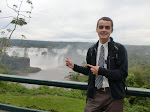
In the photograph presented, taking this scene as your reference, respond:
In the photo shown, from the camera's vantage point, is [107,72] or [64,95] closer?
[107,72]

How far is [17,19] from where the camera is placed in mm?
7652

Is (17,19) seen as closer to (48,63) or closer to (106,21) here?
(106,21)

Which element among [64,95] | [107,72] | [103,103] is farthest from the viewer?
[64,95]

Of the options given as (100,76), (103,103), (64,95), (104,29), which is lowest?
(64,95)

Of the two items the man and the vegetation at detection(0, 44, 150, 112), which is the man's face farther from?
the vegetation at detection(0, 44, 150, 112)

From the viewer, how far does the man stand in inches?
51.0

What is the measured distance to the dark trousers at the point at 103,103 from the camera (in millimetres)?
1337

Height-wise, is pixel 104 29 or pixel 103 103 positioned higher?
pixel 104 29

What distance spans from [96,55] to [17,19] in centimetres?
728

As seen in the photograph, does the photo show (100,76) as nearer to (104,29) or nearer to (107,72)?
(107,72)

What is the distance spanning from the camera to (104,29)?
1.36 metres

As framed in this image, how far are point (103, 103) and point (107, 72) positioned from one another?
34 centimetres

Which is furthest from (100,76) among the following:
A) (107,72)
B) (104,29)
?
(104,29)

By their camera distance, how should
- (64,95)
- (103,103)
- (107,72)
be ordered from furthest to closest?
(64,95) < (103,103) < (107,72)
